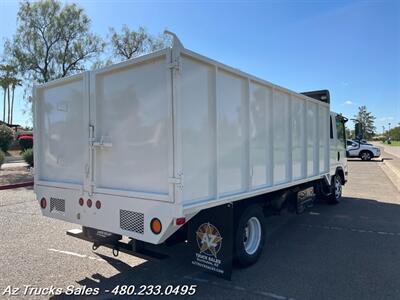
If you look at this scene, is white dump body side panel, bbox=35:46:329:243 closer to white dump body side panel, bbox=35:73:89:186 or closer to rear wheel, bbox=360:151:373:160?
white dump body side panel, bbox=35:73:89:186

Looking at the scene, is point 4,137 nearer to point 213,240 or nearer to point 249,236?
point 249,236

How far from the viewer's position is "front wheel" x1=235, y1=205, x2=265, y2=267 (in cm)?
459

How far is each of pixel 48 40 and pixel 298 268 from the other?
22071mm

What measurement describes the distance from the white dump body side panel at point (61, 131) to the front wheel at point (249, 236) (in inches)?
91.2

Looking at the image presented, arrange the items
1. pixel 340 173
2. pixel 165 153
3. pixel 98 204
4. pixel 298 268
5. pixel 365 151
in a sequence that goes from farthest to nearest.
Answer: pixel 365 151 < pixel 340 173 < pixel 298 268 < pixel 98 204 < pixel 165 153

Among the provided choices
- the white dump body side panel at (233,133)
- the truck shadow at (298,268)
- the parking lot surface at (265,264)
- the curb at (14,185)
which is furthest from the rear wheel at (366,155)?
the curb at (14,185)

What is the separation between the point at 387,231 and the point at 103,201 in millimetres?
5865

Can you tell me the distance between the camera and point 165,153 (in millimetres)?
3664

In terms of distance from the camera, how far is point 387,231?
6906 millimetres

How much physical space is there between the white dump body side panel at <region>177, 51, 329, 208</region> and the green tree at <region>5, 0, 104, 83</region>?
19724mm

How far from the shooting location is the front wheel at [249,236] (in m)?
4.59

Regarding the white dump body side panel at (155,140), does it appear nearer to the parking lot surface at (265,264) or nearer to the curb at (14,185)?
the parking lot surface at (265,264)

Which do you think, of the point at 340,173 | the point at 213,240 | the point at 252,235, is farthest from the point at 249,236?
the point at 340,173

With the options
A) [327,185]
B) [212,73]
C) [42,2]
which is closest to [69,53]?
[42,2]
